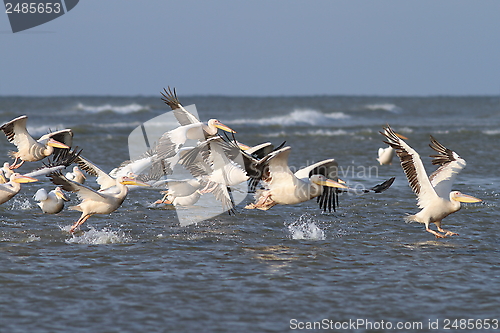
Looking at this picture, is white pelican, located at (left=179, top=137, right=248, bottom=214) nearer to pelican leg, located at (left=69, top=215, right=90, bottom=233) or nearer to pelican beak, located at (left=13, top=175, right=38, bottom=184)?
pelican leg, located at (left=69, top=215, right=90, bottom=233)

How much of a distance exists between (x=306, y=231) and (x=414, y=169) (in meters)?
1.82

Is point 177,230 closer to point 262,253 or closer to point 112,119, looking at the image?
point 262,253

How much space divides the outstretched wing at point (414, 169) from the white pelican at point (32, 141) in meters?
6.36

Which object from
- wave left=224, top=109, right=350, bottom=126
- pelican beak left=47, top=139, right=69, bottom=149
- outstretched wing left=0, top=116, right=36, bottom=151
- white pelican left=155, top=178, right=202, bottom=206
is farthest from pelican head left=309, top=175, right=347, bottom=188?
wave left=224, top=109, right=350, bottom=126

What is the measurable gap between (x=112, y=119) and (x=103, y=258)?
101ft

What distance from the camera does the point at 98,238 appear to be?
27.1ft

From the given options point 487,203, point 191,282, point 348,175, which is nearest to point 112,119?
point 348,175

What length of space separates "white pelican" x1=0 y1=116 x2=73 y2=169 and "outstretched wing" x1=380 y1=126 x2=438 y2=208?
6.36m

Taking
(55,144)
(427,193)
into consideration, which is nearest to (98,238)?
(55,144)

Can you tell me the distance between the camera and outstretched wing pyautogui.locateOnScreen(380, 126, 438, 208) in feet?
27.6

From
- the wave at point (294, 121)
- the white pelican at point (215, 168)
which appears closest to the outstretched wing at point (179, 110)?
the white pelican at point (215, 168)

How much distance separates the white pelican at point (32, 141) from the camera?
1148cm

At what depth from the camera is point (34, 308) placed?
18.9 feet

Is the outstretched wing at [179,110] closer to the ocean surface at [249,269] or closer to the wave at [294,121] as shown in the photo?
the ocean surface at [249,269]
